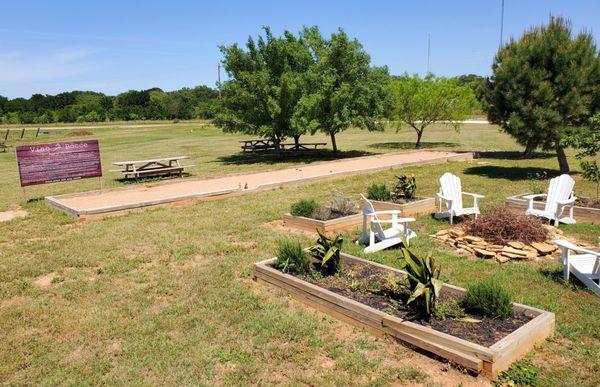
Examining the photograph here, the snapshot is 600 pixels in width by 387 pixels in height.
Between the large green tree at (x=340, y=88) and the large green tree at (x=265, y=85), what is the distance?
0.52 metres

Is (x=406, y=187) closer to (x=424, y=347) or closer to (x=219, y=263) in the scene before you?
(x=219, y=263)

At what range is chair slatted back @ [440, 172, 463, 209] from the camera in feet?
30.1

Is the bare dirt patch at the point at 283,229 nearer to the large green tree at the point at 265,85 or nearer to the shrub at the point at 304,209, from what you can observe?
the shrub at the point at 304,209

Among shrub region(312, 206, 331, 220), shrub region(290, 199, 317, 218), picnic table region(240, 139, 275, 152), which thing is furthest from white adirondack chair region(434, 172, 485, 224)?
picnic table region(240, 139, 275, 152)

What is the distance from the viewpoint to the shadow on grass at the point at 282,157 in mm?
21591

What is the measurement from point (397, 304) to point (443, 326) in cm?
57

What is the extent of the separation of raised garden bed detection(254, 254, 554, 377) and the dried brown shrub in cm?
256

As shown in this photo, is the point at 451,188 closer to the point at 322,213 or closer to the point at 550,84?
the point at 322,213

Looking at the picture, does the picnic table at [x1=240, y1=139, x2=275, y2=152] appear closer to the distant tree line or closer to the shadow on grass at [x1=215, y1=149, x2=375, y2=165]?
the shadow on grass at [x1=215, y1=149, x2=375, y2=165]

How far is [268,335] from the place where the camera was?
470cm

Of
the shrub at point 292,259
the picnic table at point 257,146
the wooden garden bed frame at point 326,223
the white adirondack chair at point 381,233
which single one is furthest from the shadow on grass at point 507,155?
the shrub at point 292,259

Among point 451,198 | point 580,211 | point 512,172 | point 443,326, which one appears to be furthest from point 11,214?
point 512,172

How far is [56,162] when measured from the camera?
12.2 metres

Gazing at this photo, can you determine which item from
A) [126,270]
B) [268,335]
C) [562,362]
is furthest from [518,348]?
[126,270]
